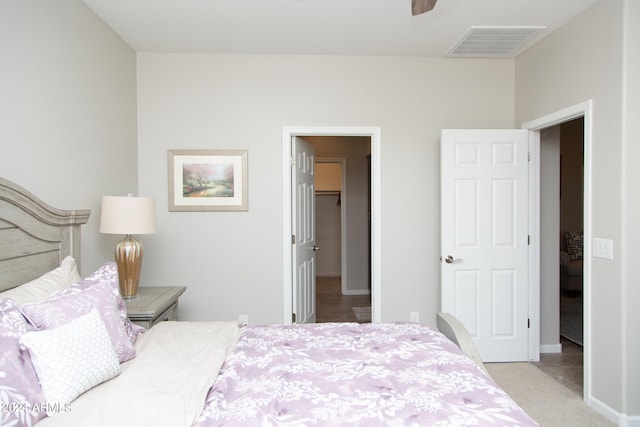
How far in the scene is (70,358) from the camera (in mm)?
1270

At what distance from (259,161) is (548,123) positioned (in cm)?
248

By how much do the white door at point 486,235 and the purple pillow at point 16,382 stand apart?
295 cm

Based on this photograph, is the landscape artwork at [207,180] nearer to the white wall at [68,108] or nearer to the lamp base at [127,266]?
the white wall at [68,108]

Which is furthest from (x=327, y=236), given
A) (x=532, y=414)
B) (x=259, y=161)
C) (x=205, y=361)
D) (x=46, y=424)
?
(x=46, y=424)

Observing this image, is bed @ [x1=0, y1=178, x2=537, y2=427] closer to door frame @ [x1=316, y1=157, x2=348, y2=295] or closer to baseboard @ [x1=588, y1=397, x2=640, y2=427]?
baseboard @ [x1=588, y1=397, x2=640, y2=427]

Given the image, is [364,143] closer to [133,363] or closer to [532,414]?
[532,414]

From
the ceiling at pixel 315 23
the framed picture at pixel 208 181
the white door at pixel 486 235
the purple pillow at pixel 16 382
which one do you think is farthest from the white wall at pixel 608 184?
the purple pillow at pixel 16 382

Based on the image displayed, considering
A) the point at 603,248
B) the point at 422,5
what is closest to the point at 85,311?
the point at 422,5

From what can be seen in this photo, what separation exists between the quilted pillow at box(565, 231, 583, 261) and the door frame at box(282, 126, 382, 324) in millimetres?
4165

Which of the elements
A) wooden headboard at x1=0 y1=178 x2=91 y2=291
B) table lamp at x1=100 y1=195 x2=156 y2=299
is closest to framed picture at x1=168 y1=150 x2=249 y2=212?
table lamp at x1=100 y1=195 x2=156 y2=299

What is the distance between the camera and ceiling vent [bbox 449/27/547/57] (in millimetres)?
2943

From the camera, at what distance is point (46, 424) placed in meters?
1.11

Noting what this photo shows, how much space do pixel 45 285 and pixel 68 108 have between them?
4.07ft

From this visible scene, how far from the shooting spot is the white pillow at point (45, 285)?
1.54 meters
